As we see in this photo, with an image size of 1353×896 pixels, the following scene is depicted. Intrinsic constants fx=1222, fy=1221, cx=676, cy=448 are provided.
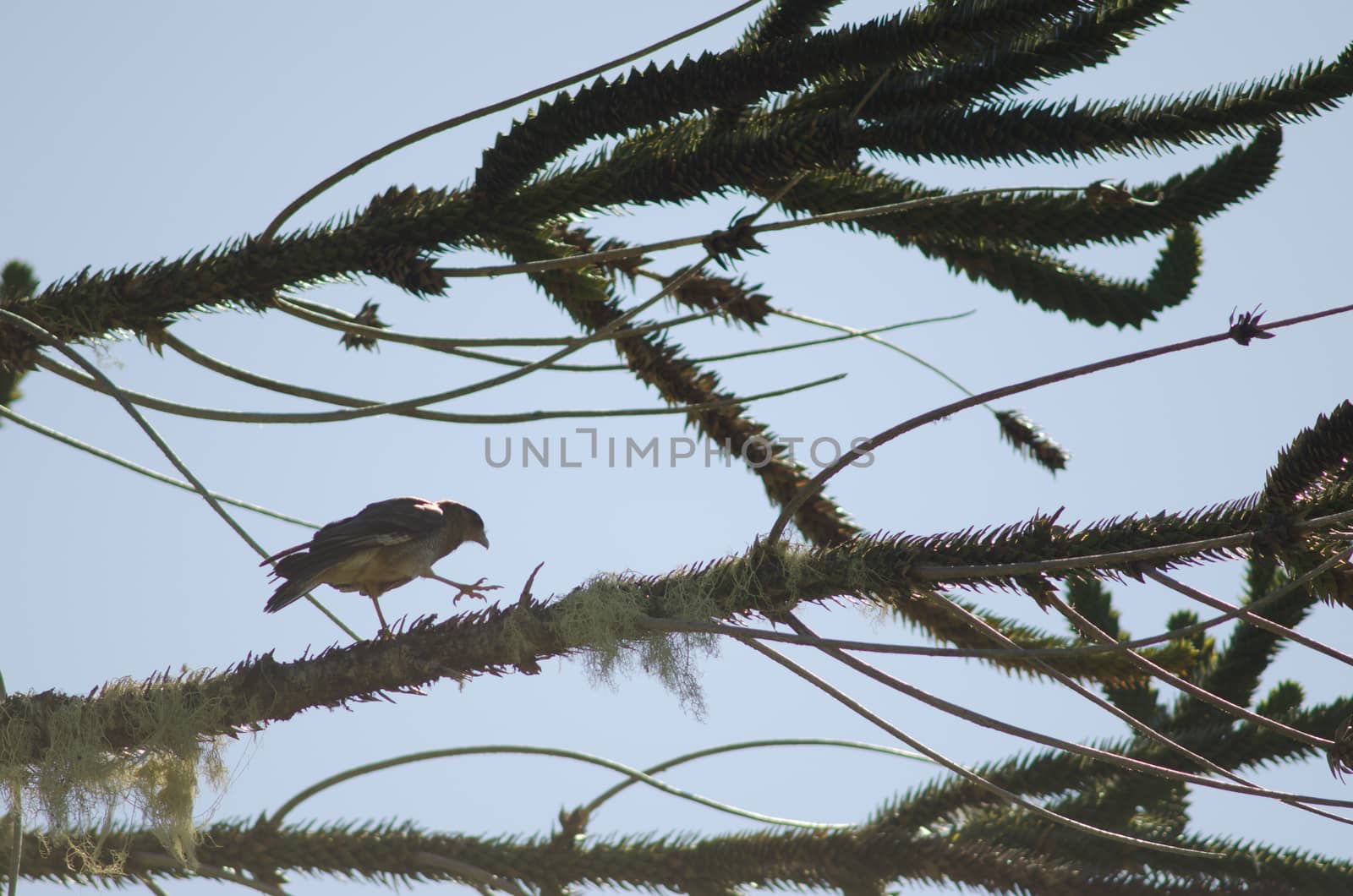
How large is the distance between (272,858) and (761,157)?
10.6ft

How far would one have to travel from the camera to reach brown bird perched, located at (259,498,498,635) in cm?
509

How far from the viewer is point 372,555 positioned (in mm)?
5645

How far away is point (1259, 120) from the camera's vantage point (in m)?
3.95

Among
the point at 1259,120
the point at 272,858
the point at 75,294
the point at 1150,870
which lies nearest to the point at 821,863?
the point at 1150,870

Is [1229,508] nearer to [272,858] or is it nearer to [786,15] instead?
[786,15]

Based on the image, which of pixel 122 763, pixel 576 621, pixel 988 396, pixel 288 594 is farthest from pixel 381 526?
pixel 988 396

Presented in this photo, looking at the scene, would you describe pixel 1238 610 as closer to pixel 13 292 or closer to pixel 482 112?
pixel 482 112

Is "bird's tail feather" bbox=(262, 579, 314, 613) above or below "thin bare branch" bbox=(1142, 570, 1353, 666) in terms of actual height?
below

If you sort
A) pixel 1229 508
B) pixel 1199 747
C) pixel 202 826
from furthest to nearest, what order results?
pixel 1199 747 → pixel 202 826 → pixel 1229 508

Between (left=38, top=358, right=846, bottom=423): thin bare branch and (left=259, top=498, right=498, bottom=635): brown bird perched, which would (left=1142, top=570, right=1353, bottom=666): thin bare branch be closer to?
(left=38, top=358, right=846, bottom=423): thin bare branch

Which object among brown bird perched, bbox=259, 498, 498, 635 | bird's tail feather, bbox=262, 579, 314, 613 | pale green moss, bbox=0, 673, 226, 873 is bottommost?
pale green moss, bbox=0, 673, 226, 873

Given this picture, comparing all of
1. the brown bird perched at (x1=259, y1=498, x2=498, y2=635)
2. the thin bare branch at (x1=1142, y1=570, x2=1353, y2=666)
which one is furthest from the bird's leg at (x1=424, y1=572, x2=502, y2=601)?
the thin bare branch at (x1=1142, y1=570, x2=1353, y2=666)

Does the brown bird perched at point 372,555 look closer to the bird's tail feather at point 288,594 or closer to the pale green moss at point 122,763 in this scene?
the bird's tail feather at point 288,594

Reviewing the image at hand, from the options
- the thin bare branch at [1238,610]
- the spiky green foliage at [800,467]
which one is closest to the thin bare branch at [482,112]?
the spiky green foliage at [800,467]
